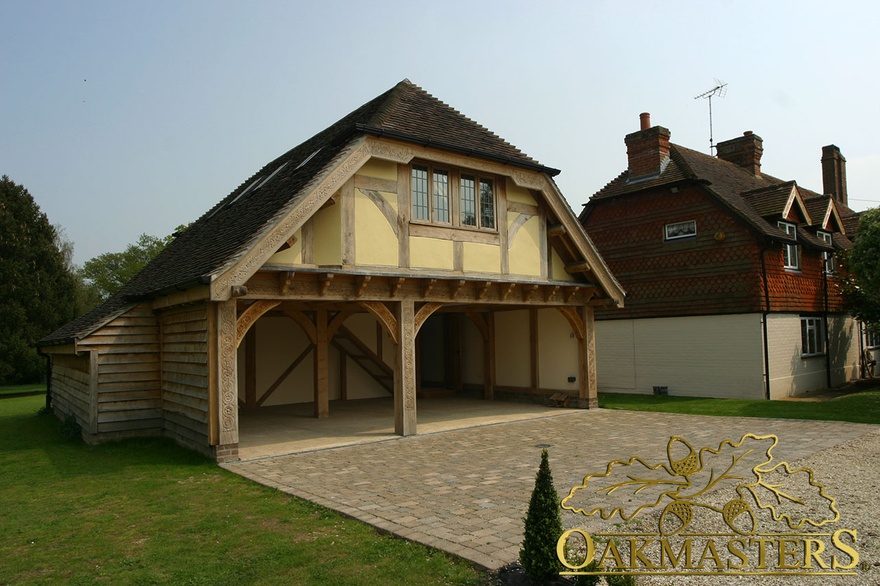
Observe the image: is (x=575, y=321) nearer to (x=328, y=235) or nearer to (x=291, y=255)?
(x=328, y=235)

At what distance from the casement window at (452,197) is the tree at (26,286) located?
2870 centimetres

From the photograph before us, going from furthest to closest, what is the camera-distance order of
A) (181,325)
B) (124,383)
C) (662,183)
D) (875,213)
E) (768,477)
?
(662,183)
(875,213)
(124,383)
(181,325)
(768,477)

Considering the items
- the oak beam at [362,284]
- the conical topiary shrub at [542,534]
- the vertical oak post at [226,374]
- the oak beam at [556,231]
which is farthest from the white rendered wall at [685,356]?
the conical topiary shrub at [542,534]

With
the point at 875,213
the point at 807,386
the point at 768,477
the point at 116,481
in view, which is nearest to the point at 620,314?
the point at 807,386

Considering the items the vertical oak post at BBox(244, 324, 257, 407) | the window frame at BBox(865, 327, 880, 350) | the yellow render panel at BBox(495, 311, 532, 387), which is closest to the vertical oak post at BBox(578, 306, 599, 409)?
the yellow render panel at BBox(495, 311, 532, 387)

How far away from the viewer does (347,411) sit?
16266 millimetres

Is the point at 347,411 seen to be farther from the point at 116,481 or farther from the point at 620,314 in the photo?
the point at 620,314

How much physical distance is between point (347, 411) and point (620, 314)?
32.6 feet

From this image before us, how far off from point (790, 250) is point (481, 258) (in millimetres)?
12501

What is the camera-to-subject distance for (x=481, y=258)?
1352 cm

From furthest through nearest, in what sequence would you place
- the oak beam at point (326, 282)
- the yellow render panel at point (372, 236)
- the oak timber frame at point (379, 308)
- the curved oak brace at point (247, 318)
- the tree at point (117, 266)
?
the tree at point (117, 266) < the yellow render panel at point (372, 236) < the oak beam at point (326, 282) < the curved oak brace at point (247, 318) < the oak timber frame at point (379, 308)

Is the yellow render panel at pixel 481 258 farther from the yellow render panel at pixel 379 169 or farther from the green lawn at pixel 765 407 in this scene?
the green lawn at pixel 765 407

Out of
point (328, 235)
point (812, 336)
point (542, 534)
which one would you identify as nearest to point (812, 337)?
point (812, 336)

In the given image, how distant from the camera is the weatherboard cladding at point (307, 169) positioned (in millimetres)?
10703
